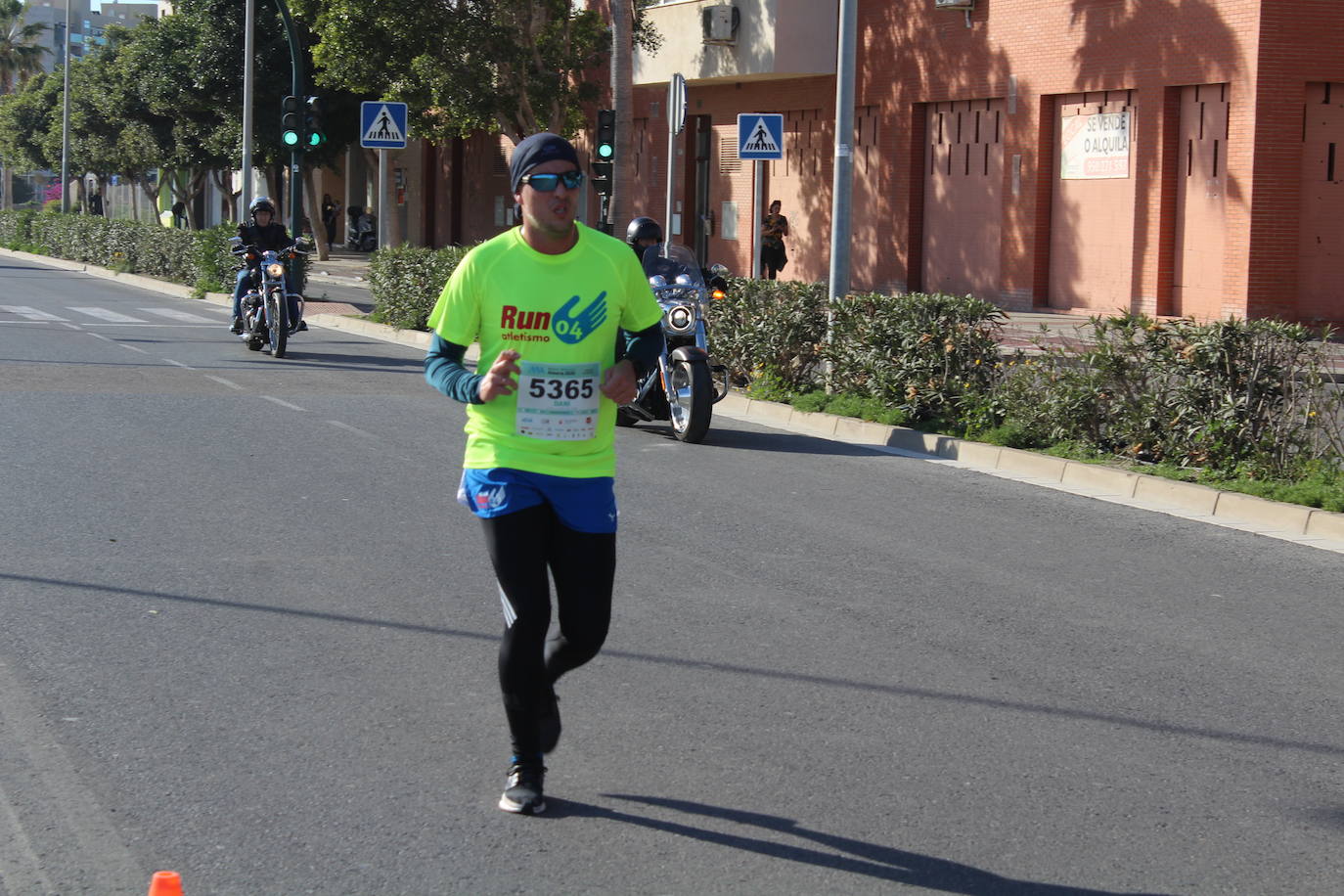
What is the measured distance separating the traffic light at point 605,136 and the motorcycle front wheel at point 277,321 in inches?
252

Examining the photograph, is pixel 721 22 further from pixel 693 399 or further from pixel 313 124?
pixel 693 399

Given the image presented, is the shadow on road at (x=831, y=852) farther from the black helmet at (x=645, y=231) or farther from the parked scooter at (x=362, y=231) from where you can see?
the parked scooter at (x=362, y=231)

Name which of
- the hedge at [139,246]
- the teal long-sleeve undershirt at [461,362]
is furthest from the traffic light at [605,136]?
the teal long-sleeve undershirt at [461,362]

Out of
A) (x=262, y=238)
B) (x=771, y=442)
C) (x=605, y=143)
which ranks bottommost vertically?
(x=771, y=442)

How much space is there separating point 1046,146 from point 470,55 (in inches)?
444

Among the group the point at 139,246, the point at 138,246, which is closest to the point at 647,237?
the point at 139,246

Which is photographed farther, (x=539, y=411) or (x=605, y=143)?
(x=605, y=143)

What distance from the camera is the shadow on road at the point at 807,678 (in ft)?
18.9

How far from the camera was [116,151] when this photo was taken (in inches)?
2307

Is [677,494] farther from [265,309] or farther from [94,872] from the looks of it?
[265,309]

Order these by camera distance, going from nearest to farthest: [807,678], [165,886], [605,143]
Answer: [165,886] → [807,678] → [605,143]

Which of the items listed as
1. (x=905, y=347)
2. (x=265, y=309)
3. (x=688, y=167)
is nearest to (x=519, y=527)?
(x=905, y=347)

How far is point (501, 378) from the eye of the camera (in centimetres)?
463

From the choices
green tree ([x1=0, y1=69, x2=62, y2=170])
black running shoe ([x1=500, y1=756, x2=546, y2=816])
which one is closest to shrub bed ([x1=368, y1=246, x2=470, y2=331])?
black running shoe ([x1=500, y1=756, x2=546, y2=816])
